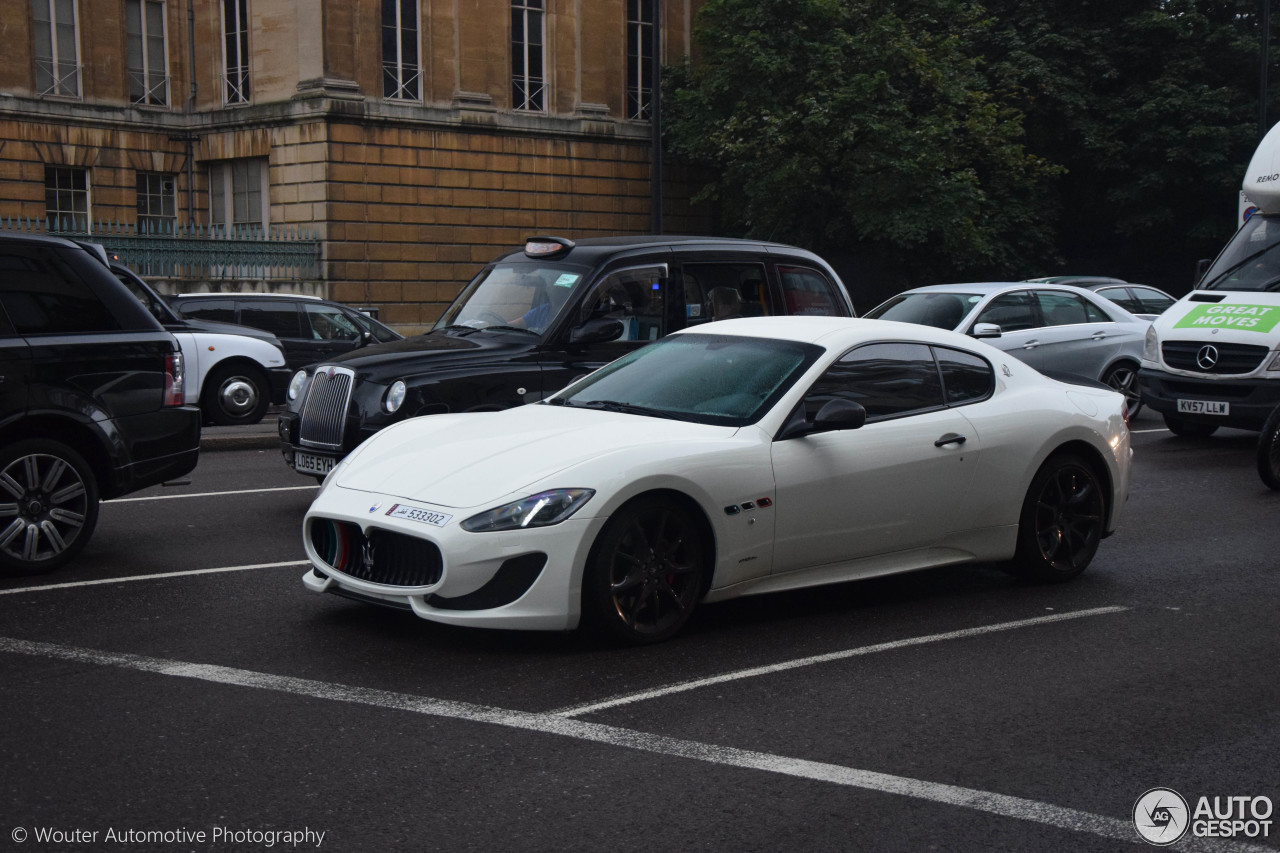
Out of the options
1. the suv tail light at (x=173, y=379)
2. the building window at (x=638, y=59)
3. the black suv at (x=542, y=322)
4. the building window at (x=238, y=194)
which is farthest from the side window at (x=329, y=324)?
the building window at (x=638, y=59)

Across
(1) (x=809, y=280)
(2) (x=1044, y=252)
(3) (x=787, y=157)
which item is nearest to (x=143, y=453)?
(1) (x=809, y=280)

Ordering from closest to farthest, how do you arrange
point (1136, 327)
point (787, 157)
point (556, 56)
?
point (1136, 327), point (787, 157), point (556, 56)

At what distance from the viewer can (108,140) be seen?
120 feet

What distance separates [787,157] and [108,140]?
1748 centimetres

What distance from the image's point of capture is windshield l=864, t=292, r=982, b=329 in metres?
15.7

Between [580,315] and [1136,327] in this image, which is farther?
[1136,327]

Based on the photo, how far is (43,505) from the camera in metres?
7.66

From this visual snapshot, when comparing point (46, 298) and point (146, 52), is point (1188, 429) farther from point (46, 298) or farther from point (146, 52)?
point (146, 52)

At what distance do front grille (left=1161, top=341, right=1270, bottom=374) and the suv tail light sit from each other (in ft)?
32.1

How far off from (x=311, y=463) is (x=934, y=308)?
8.67 metres

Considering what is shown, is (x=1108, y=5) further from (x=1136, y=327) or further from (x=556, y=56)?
(x=1136, y=327)

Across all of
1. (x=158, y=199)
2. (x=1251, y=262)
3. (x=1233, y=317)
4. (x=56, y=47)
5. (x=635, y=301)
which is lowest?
(x=1233, y=317)

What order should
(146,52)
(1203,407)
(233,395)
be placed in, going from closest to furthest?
(1203,407)
(233,395)
(146,52)

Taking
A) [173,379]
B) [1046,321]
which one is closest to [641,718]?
[173,379]
